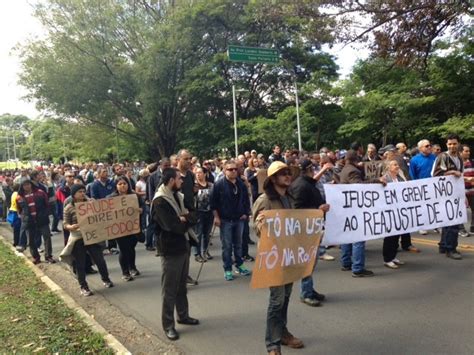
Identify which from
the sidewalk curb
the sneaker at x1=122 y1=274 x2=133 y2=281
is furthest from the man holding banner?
the sneaker at x1=122 y1=274 x2=133 y2=281

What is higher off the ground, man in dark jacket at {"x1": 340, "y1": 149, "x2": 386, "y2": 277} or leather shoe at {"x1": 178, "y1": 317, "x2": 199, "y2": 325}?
man in dark jacket at {"x1": 340, "y1": 149, "x2": 386, "y2": 277}

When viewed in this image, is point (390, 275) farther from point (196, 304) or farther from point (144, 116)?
point (144, 116)

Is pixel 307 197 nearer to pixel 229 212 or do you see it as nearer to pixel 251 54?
pixel 229 212

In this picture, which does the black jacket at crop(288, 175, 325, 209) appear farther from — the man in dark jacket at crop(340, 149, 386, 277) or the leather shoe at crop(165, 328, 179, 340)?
the leather shoe at crop(165, 328, 179, 340)

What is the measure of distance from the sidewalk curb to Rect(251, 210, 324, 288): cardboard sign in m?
1.74

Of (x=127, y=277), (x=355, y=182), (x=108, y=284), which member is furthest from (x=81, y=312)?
(x=355, y=182)

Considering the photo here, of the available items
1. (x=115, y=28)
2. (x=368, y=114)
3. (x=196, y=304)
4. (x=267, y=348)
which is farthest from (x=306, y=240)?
(x=115, y=28)

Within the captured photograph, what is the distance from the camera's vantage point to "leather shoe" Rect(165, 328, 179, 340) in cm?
481

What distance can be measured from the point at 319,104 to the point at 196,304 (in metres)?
21.2

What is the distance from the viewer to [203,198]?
8.45 metres

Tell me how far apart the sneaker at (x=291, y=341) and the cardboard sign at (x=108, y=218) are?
3.80 meters

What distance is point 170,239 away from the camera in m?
A: 4.93

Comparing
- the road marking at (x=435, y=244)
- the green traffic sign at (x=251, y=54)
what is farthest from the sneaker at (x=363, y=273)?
the green traffic sign at (x=251, y=54)

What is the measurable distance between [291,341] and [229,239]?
2.83 metres
